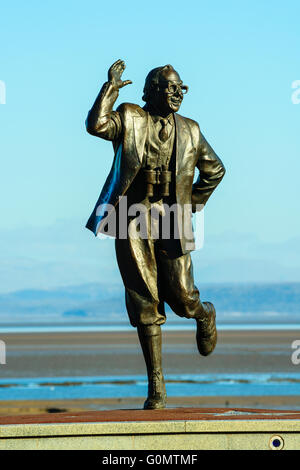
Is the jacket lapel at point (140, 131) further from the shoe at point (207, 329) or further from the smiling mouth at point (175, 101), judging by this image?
the shoe at point (207, 329)

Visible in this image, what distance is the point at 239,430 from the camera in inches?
388

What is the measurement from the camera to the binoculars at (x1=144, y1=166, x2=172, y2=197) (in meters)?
11.4

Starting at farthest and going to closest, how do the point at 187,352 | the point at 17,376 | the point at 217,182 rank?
the point at 187,352 < the point at 17,376 < the point at 217,182

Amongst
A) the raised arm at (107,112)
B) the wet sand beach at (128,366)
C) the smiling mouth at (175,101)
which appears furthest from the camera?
the wet sand beach at (128,366)

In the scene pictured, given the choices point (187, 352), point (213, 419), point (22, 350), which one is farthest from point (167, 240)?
point (22, 350)

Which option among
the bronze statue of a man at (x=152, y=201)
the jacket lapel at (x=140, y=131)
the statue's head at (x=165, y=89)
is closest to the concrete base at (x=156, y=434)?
the bronze statue of a man at (x=152, y=201)

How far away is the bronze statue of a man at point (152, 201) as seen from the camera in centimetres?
1135

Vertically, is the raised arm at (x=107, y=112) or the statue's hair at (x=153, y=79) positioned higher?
the statue's hair at (x=153, y=79)

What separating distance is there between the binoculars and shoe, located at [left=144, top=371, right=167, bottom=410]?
1.69 meters

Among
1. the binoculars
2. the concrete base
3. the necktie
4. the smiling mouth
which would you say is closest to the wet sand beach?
the binoculars

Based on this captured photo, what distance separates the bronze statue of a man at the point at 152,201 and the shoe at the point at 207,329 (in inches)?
10.8
